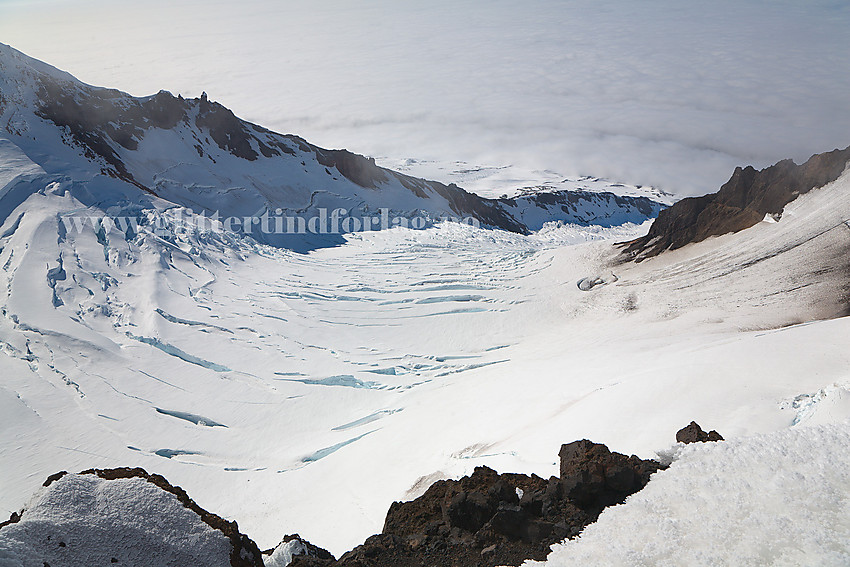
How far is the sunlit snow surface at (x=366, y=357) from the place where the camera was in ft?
36.9

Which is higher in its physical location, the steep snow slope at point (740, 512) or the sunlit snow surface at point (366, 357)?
the steep snow slope at point (740, 512)

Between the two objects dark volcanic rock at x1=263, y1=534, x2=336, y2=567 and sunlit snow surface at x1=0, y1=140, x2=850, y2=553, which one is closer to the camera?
dark volcanic rock at x1=263, y1=534, x2=336, y2=567

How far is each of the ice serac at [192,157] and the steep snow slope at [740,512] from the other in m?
32.7

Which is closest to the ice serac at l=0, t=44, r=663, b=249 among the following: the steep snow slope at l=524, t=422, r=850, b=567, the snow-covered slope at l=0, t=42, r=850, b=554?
the snow-covered slope at l=0, t=42, r=850, b=554

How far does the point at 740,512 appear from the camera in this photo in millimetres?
5414

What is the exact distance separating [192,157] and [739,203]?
39.0 meters

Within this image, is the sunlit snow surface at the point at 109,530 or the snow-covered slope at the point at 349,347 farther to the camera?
the snow-covered slope at the point at 349,347

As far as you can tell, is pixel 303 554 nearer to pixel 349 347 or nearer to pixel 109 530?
pixel 109 530

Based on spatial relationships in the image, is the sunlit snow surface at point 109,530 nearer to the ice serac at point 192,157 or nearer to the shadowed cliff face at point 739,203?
the shadowed cliff face at point 739,203

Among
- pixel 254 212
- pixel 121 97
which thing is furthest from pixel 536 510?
pixel 121 97

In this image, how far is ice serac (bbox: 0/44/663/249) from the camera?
33.1m

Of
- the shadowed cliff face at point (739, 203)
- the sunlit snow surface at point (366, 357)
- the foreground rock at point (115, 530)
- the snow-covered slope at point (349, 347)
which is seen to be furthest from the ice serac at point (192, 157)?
the foreground rock at point (115, 530)

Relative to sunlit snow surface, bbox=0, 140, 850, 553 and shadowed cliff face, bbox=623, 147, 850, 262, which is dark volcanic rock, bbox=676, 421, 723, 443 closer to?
sunlit snow surface, bbox=0, 140, 850, 553

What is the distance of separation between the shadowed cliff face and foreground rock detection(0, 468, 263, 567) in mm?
28523
